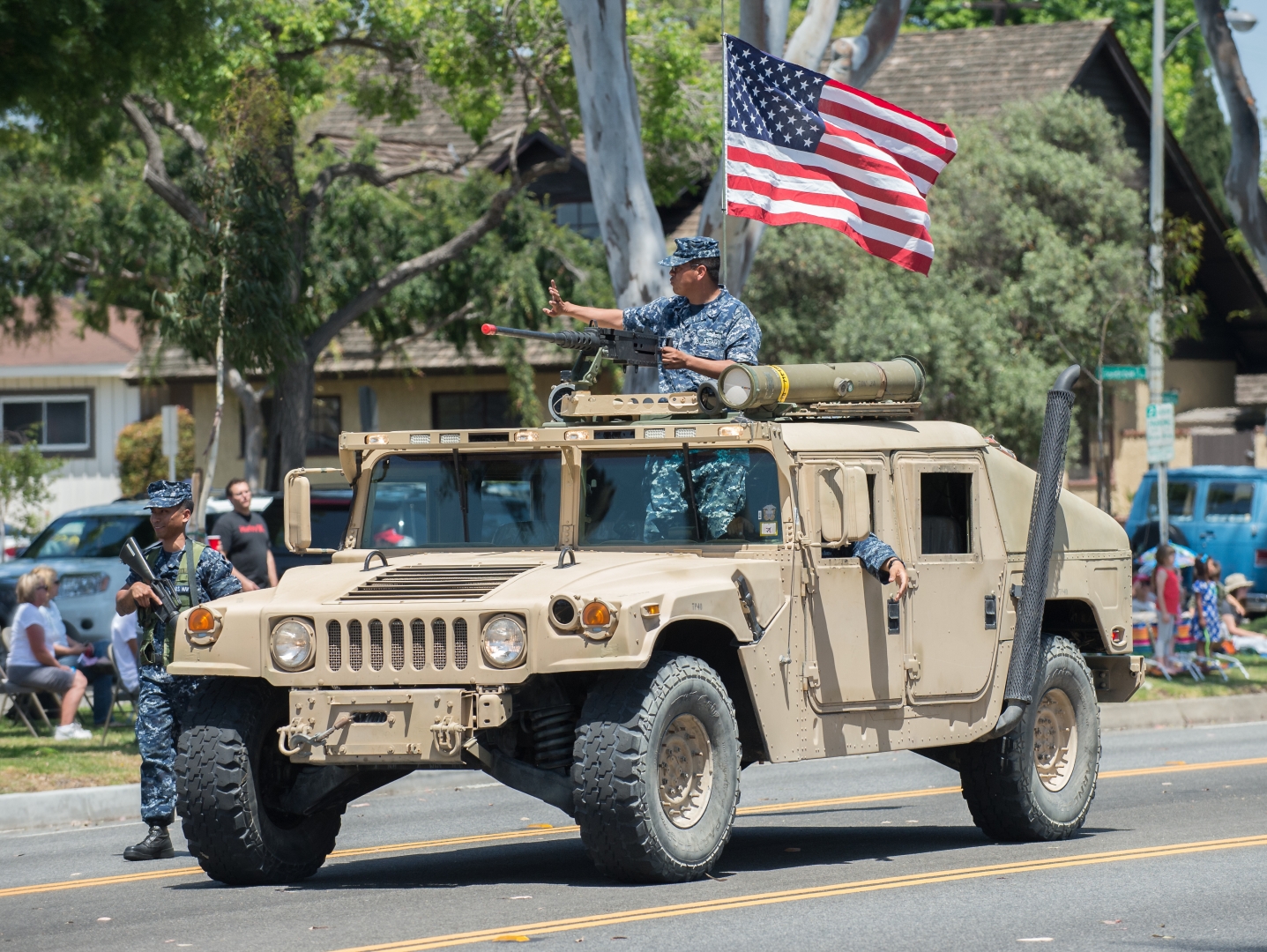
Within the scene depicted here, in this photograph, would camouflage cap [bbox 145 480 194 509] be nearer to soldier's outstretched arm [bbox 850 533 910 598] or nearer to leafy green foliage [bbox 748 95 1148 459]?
soldier's outstretched arm [bbox 850 533 910 598]

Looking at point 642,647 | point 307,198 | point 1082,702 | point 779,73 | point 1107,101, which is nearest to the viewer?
point 642,647

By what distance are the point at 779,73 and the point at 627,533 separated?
17.2 feet

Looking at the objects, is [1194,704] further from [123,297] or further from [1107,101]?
[1107,101]

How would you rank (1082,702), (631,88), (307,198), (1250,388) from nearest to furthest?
(1082,702)
(631,88)
(307,198)
(1250,388)

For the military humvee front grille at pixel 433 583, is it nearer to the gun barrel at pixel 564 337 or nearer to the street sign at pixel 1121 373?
the gun barrel at pixel 564 337

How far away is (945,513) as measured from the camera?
10.3 metres

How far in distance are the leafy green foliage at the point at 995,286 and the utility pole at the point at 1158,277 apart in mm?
1083

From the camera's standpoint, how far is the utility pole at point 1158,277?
23364mm

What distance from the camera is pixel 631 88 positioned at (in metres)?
17.8

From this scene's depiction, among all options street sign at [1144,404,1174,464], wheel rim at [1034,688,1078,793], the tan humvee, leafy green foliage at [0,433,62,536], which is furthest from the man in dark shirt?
leafy green foliage at [0,433,62,536]

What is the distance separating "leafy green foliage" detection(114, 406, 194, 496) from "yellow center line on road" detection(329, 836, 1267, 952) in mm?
33105

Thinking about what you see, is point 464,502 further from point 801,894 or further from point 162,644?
point 801,894

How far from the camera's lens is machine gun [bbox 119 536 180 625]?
10.3 metres

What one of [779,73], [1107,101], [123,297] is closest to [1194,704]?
[779,73]
